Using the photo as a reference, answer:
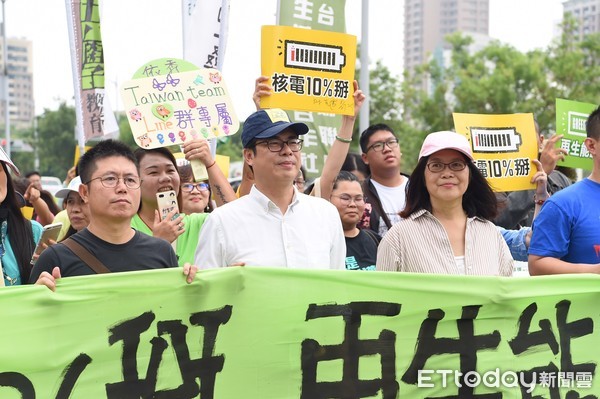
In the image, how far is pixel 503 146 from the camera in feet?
18.7

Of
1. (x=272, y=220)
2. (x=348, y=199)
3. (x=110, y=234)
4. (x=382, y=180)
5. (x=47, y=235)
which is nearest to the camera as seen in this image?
(x=110, y=234)

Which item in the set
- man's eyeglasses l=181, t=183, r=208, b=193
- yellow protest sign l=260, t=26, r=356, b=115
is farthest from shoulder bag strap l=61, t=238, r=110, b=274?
yellow protest sign l=260, t=26, r=356, b=115

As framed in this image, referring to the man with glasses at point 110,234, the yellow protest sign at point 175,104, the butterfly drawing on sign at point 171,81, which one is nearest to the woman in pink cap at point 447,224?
the man with glasses at point 110,234

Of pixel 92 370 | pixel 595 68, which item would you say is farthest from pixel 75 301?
pixel 595 68

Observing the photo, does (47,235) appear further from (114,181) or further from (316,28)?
(316,28)

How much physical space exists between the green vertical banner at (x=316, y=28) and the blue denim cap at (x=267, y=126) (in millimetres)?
3187

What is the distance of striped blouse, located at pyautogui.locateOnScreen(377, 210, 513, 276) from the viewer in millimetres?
3924

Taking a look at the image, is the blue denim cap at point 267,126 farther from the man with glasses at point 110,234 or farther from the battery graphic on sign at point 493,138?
the battery graphic on sign at point 493,138

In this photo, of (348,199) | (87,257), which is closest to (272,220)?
(87,257)

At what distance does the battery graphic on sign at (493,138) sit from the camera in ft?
18.7

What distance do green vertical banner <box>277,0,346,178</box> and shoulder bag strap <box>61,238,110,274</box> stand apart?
3723mm

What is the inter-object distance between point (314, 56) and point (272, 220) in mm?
2163

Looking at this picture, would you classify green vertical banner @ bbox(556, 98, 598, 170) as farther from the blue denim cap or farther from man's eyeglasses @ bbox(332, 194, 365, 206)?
the blue denim cap

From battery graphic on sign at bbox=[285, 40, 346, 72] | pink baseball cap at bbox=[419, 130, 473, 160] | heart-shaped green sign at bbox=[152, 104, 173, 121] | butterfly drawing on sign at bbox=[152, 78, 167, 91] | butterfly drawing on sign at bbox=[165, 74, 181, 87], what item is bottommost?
pink baseball cap at bbox=[419, 130, 473, 160]
